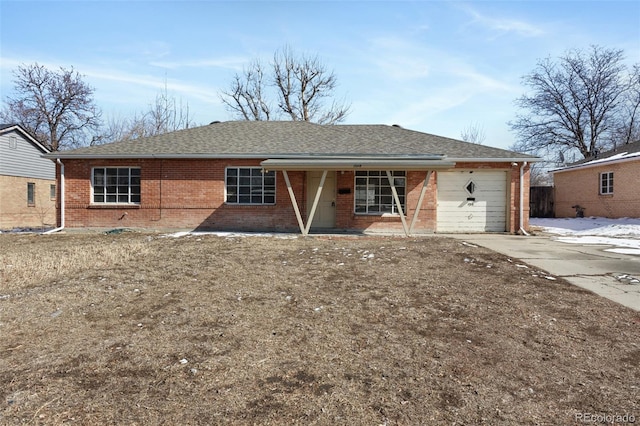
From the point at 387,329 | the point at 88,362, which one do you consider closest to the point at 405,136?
the point at 387,329

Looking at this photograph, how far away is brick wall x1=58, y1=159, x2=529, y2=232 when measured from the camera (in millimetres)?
12453

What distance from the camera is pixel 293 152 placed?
40.9 feet

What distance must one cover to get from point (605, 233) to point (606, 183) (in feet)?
21.5

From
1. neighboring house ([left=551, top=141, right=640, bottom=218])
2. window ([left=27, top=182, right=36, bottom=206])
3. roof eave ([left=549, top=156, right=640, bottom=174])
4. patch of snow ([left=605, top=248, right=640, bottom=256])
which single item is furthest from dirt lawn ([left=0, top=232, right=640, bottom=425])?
window ([left=27, top=182, right=36, bottom=206])

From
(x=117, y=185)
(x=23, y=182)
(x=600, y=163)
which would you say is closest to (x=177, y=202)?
(x=117, y=185)

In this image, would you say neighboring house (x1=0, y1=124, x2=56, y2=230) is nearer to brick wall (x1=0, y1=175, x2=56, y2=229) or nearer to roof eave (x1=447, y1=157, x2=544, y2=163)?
brick wall (x1=0, y1=175, x2=56, y2=229)

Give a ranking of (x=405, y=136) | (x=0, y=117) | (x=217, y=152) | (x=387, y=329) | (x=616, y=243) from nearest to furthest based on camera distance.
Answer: (x=387, y=329), (x=616, y=243), (x=217, y=152), (x=405, y=136), (x=0, y=117)

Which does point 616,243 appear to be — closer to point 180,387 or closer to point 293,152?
point 293,152

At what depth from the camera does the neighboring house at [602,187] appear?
1542 centimetres

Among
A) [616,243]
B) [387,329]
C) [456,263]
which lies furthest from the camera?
[616,243]

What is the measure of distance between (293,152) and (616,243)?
9.87m

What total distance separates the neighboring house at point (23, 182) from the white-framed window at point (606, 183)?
2729 centimetres

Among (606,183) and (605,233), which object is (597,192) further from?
(605,233)

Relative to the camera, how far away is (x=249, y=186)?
12750 mm
